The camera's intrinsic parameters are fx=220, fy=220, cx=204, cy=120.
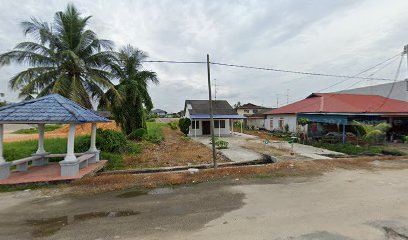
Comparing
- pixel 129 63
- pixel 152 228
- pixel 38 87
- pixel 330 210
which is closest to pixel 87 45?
pixel 38 87

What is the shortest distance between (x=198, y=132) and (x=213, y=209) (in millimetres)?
20642

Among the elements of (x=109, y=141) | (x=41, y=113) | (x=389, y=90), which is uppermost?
(x=389, y=90)

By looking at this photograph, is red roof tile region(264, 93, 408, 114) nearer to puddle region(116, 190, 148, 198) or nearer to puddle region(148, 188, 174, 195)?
puddle region(148, 188, 174, 195)

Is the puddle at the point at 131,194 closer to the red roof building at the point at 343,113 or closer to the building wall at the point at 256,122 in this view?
the red roof building at the point at 343,113

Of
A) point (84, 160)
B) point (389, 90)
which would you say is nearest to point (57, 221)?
point (84, 160)

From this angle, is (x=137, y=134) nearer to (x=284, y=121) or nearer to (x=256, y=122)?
(x=284, y=121)

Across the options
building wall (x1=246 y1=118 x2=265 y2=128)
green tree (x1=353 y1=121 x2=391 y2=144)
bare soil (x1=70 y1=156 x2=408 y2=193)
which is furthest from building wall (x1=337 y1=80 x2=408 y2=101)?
bare soil (x1=70 y1=156 x2=408 y2=193)

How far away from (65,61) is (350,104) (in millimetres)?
24200

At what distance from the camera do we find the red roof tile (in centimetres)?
1972

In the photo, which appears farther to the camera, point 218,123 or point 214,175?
point 218,123

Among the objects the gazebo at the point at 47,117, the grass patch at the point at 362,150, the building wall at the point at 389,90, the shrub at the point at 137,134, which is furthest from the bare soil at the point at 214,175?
the building wall at the point at 389,90

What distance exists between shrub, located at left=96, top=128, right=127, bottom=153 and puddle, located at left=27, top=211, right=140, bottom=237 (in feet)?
26.1

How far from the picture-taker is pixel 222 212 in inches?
196

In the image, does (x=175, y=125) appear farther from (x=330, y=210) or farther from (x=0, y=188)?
(x=330, y=210)
